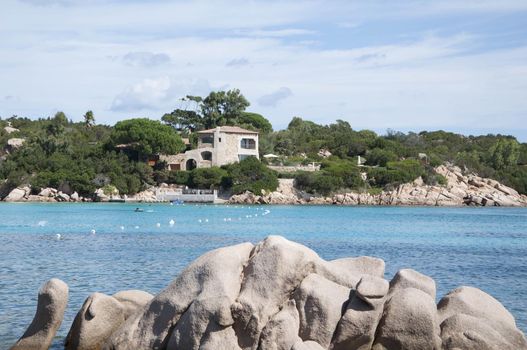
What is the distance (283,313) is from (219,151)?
288 ft

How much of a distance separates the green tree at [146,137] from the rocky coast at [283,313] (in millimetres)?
84769

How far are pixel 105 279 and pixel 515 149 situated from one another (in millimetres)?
101703

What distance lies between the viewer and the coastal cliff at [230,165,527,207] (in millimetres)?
96625

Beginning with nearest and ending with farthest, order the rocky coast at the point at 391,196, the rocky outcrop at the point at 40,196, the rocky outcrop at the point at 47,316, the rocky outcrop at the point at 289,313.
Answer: the rocky outcrop at the point at 289,313
the rocky outcrop at the point at 47,316
the rocky outcrop at the point at 40,196
the rocky coast at the point at 391,196

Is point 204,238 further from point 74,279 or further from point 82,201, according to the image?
point 82,201

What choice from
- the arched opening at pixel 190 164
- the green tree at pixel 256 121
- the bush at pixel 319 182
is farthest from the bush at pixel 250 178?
the green tree at pixel 256 121

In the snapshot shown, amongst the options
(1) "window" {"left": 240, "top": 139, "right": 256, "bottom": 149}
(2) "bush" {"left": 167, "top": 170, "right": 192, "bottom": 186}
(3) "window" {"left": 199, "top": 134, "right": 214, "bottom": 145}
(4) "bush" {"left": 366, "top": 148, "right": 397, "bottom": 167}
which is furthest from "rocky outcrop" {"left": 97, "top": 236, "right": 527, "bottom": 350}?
(4) "bush" {"left": 366, "top": 148, "right": 397, "bottom": 167}

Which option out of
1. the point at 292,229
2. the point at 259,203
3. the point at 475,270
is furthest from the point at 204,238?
the point at 259,203

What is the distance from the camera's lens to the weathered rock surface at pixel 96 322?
1494 centimetres

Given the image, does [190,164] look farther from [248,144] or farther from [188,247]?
[188,247]

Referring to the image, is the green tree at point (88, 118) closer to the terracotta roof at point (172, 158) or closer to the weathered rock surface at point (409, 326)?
the terracotta roof at point (172, 158)

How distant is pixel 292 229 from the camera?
51.9 metres

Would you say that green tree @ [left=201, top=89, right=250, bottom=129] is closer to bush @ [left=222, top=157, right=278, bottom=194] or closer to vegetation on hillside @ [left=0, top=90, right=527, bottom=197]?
vegetation on hillside @ [left=0, top=90, right=527, bottom=197]

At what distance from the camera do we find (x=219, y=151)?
101125 mm
